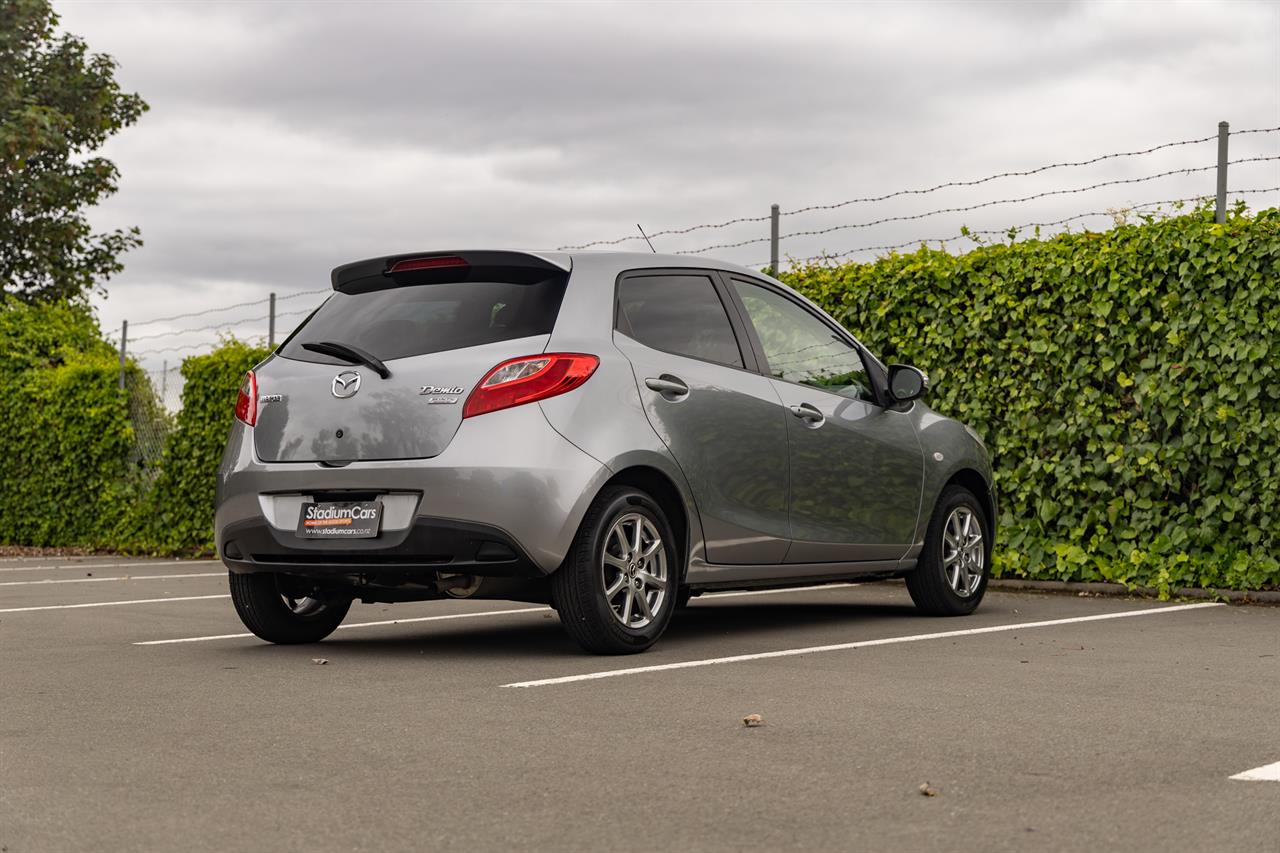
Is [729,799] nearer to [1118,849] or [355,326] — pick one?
[1118,849]

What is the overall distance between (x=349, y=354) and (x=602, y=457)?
119cm

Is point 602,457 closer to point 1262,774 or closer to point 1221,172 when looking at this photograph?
point 1262,774

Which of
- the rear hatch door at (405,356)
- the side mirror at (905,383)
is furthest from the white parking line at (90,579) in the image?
the side mirror at (905,383)

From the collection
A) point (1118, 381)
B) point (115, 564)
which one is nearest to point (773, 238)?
point (1118, 381)

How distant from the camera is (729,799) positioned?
4.06m

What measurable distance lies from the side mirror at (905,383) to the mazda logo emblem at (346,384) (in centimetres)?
303

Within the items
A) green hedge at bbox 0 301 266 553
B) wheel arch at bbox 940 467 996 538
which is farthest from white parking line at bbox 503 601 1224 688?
green hedge at bbox 0 301 266 553

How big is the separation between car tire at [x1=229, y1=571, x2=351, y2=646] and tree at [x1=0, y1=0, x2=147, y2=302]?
807 inches

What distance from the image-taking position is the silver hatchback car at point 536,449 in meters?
6.60

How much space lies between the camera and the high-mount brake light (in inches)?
280

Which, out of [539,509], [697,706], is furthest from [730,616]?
[697,706]

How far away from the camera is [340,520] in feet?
22.2

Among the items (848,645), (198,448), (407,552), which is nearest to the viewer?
(407,552)

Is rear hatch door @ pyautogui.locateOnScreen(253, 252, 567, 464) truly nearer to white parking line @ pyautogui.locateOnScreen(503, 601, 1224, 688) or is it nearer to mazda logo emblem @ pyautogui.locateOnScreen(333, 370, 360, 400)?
mazda logo emblem @ pyautogui.locateOnScreen(333, 370, 360, 400)
